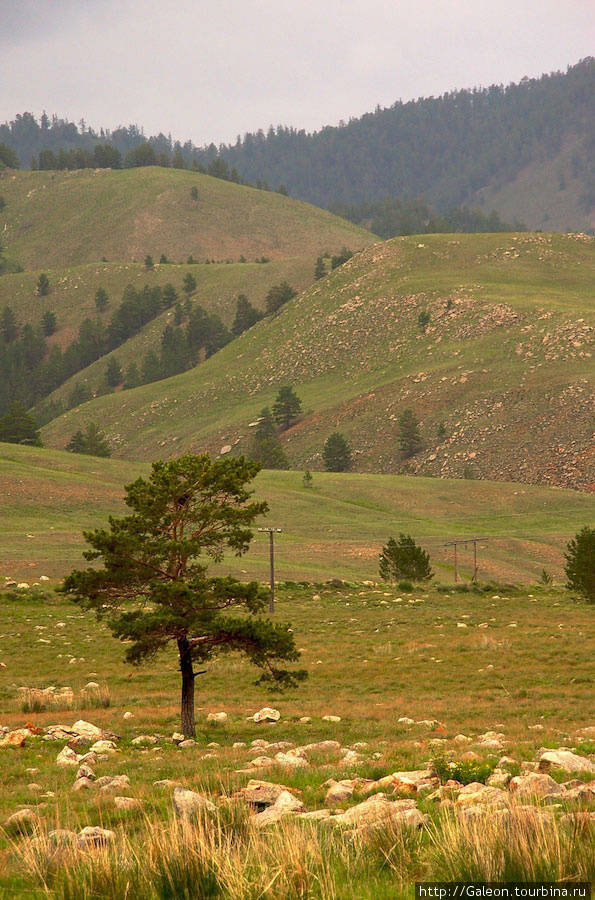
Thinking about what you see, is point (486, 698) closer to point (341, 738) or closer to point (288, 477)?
point (341, 738)

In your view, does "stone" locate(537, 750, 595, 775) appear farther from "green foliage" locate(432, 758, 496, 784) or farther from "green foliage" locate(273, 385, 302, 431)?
"green foliage" locate(273, 385, 302, 431)

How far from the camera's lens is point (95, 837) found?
8.97 m

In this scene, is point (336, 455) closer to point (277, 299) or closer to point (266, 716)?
point (277, 299)

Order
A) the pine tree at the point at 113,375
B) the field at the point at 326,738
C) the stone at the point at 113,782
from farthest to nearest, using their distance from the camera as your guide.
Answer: the pine tree at the point at 113,375 → the stone at the point at 113,782 → the field at the point at 326,738

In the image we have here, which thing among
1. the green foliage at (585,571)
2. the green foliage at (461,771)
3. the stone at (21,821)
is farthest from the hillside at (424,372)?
the stone at (21,821)

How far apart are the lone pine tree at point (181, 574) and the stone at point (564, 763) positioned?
963cm

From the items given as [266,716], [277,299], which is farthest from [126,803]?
[277,299]

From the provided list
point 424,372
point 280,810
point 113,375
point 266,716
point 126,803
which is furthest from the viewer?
point 113,375

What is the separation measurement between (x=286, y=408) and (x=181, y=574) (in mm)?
115515

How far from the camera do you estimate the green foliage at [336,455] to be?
397 ft

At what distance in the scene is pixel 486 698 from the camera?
2748cm

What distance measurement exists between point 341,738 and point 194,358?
581 feet

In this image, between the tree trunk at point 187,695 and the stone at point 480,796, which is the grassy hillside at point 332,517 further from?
the stone at point 480,796

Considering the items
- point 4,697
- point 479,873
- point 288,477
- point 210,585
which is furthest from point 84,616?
point 288,477
